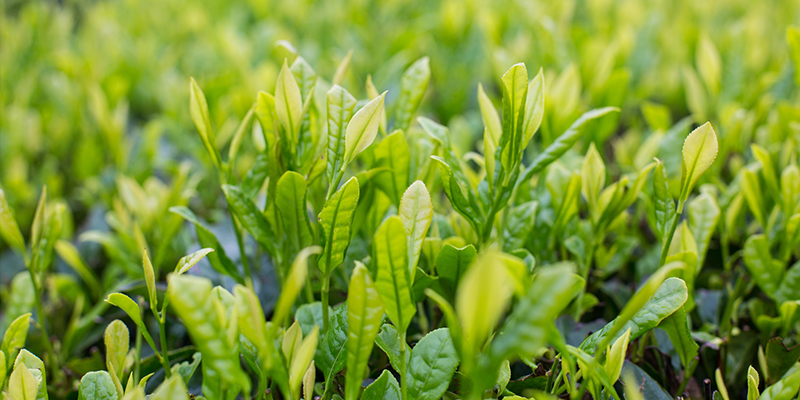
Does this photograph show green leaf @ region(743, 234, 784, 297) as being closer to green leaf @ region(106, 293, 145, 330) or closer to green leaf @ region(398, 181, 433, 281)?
green leaf @ region(398, 181, 433, 281)

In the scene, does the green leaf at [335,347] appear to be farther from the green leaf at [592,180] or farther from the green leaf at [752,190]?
the green leaf at [752,190]

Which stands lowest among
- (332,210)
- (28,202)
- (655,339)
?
(655,339)

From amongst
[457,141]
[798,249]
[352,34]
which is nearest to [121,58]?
[352,34]

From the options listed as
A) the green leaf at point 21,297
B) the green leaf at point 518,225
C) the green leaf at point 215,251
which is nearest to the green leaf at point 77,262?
the green leaf at point 21,297

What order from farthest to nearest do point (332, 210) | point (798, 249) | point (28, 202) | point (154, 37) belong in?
point (154, 37) < point (28, 202) < point (798, 249) < point (332, 210)

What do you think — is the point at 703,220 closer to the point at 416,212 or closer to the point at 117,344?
the point at 416,212

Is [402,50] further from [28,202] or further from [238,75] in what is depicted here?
[28,202]

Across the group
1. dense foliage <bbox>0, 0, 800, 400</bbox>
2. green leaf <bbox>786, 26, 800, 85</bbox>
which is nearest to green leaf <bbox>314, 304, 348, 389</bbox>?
dense foliage <bbox>0, 0, 800, 400</bbox>
